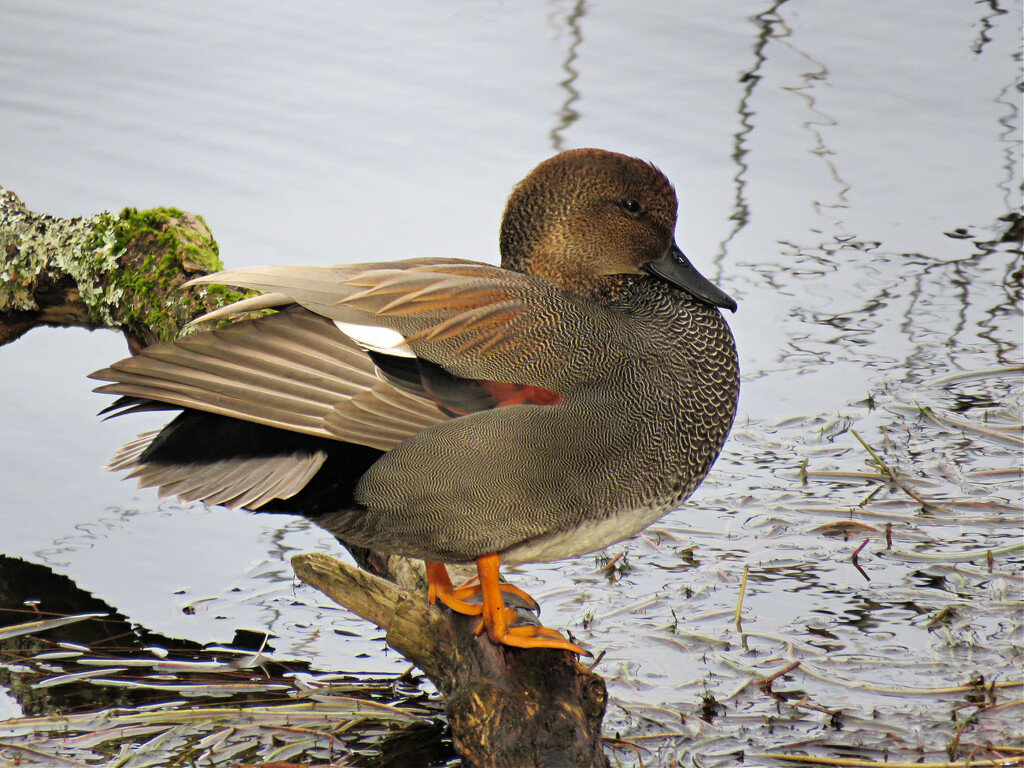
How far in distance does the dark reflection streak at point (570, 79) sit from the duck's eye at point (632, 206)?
3.45m

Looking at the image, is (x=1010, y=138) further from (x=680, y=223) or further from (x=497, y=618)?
(x=497, y=618)

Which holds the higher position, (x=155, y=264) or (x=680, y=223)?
(x=155, y=264)

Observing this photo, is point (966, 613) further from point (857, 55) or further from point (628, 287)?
point (857, 55)

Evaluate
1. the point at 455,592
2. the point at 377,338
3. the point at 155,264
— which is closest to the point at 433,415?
the point at 377,338

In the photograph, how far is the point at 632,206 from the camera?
347 centimetres

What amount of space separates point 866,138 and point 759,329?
2134 millimetres

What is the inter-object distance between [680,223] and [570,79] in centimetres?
181

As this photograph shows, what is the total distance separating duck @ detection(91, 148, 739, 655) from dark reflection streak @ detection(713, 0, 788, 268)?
10.2 feet

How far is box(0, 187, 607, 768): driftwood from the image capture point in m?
3.00

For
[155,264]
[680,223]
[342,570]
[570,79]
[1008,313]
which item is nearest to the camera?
[342,570]

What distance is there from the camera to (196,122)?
7.01 metres

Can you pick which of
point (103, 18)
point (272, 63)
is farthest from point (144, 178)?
point (103, 18)

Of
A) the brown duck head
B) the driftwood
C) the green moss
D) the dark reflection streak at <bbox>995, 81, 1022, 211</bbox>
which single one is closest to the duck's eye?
the brown duck head

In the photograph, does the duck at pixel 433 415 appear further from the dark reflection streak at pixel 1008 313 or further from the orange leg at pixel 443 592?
the dark reflection streak at pixel 1008 313
